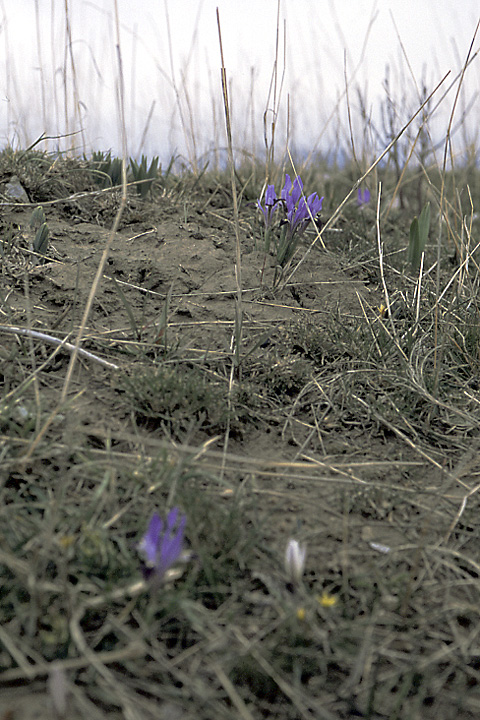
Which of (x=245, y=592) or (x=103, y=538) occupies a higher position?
(x=103, y=538)

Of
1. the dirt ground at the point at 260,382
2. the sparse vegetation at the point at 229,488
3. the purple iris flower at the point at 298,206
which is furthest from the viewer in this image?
the purple iris flower at the point at 298,206

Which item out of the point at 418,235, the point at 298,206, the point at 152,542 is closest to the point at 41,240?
the point at 298,206

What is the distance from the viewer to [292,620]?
1057 mm

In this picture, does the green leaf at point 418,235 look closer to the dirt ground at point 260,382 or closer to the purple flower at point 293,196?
the dirt ground at point 260,382

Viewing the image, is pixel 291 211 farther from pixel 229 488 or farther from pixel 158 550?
pixel 158 550

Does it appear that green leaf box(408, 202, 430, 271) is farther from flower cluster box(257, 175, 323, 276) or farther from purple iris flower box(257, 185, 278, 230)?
purple iris flower box(257, 185, 278, 230)

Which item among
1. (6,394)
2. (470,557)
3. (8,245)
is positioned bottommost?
(470,557)

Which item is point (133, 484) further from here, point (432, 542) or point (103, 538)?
point (432, 542)

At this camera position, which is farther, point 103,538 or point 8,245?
point 8,245

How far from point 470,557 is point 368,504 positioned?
0.26 metres

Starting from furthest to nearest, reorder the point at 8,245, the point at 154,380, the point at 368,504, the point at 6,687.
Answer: the point at 8,245 → the point at 154,380 → the point at 368,504 → the point at 6,687

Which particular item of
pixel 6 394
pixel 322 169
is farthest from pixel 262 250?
pixel 322 169

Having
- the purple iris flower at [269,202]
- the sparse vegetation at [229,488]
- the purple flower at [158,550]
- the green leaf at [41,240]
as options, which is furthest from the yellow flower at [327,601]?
the green leaf at [41,240]

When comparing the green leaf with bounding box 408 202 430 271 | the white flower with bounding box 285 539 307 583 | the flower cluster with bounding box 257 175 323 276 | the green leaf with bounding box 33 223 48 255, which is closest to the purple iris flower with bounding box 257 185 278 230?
the flower cluster with bounding box 257 175 323 276
